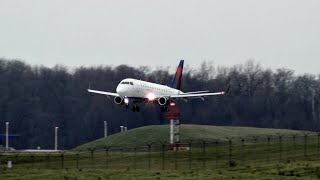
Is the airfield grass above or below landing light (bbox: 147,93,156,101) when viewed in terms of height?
below

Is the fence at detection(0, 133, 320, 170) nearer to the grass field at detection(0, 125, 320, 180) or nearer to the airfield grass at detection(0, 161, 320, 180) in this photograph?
the grass field at detection(0, 125, 320, 180)

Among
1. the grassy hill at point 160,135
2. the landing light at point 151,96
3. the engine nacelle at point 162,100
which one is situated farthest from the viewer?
the grassy hill at point 160,135

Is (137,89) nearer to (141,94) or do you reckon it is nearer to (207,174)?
(141,94)

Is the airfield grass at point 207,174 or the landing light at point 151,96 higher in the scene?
the landing light at point 151,96

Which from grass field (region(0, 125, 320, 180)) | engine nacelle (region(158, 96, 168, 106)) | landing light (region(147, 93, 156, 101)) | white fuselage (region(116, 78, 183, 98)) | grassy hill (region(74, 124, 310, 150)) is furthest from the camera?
grassy hill (region(74, 124, 310, 150))

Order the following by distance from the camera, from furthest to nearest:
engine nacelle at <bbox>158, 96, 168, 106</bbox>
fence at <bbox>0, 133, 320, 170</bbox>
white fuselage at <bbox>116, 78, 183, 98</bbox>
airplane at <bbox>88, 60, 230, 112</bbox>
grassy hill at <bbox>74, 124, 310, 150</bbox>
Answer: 1. grassy hill at <bbox>74, 124, 310, 150</bbox>
2. engine nacelle at <bbox>158, 96, 168, 106</bbox>
3. airplane at <bbox>88, 60, 230, 112</bbox>
4. white fuselage at <bbox>116, 78, 183, 98</bbox>
5. fence at <bbox>0, 133, 320, 170</bbox>

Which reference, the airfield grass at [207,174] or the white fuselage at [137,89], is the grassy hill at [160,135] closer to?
the white fuselage at [137,89]

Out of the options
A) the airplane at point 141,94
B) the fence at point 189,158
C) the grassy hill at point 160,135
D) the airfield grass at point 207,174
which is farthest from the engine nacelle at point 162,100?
the airfield grass at point 207,174

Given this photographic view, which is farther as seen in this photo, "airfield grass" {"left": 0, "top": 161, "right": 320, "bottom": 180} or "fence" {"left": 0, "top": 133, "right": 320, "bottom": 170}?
"fence" {"left": 0, "top": 133, "right": 320, "bottom": 170}

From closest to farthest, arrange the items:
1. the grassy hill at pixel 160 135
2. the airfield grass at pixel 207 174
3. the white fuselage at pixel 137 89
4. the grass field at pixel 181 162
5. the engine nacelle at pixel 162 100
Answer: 1. the airfield grass at pixel 207 174
2. the grass field at pixel 181 162
3. the white fuselage at pixel 137 89
4. the engine nacelle at pixel 162 100
5. the grassy hill at pixel 160 135

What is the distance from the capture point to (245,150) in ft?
355

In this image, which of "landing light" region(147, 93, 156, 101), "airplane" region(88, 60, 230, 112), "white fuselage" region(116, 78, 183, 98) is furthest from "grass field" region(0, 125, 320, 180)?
"landing light" region(147, 93, 156, 101)

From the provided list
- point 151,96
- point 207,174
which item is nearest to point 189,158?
point 151,96

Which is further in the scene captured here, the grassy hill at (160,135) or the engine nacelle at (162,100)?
the grassy hill at (160,135)
